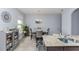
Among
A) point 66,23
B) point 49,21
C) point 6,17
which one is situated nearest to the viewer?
point 6,17

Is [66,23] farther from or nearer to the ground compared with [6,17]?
nearer to the ground

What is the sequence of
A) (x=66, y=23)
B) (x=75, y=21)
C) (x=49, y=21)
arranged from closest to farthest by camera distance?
1. (x=66, y=23)
2. (x=75, y=21)
3. (x=49, y=21)

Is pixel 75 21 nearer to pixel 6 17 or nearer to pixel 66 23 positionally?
pixel 66 23

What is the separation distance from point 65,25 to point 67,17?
26 cm

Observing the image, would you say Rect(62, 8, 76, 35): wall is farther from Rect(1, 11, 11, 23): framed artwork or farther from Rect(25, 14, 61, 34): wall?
Rect(1, 11, 11, 23): framed artwork

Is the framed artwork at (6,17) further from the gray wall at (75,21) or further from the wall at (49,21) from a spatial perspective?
the gray wall at (75,21)

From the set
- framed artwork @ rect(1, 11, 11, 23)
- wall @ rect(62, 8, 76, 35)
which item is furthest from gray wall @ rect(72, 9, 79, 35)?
framed artwork @ rect(1, 11, 11, 23)

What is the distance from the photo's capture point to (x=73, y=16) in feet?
11.1

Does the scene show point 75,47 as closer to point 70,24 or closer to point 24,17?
point 70,24

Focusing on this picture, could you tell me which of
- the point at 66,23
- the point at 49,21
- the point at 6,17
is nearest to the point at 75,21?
the point at 66,23
